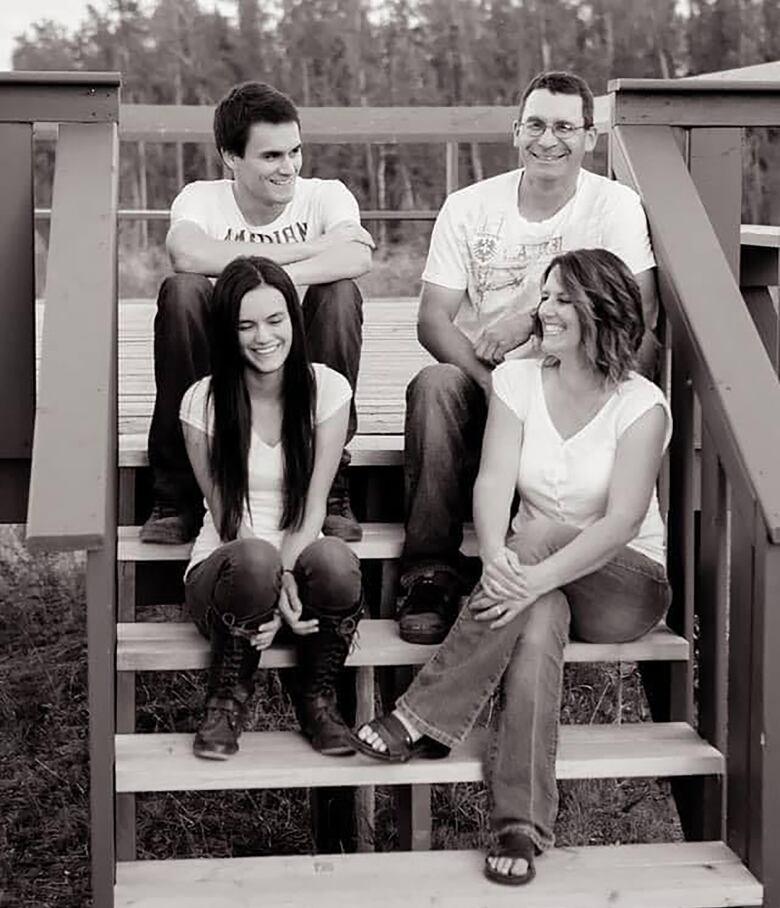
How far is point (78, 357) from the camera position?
263cm

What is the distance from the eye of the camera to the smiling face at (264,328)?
9.13 feet

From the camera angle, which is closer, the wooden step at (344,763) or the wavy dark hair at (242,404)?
the wooden step at (344,763)

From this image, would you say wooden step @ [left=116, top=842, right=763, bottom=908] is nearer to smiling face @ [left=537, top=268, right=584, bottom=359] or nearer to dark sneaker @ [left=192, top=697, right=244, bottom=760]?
dark sneaker @ [left=192, top=697, right=244, bottom=760]

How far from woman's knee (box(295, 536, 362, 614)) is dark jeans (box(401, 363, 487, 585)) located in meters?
0.27

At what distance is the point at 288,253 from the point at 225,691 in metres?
0.92

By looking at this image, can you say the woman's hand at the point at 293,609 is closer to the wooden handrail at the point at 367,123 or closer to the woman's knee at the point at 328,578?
the woman's knee at the point at 328,578

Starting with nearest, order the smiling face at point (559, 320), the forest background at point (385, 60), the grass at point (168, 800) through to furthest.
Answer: the smiling face at point (559, 320) → the grass at point (168, 800) → the forest background at point (385, 60)

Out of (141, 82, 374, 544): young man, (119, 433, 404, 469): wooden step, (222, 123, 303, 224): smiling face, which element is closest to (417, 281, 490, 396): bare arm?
(141, 82, 374, 544): young man

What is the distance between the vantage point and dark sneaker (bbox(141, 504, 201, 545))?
307cm

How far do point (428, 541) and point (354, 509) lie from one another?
1.59 feet

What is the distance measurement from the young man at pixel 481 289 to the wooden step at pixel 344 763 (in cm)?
29

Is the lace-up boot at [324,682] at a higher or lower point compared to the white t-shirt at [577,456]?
lower

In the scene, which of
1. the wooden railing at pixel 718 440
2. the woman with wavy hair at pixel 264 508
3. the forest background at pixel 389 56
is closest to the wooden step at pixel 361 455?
the woman with wavy hair at pixel 264 508

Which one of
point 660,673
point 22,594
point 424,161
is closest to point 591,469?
point 660,673
